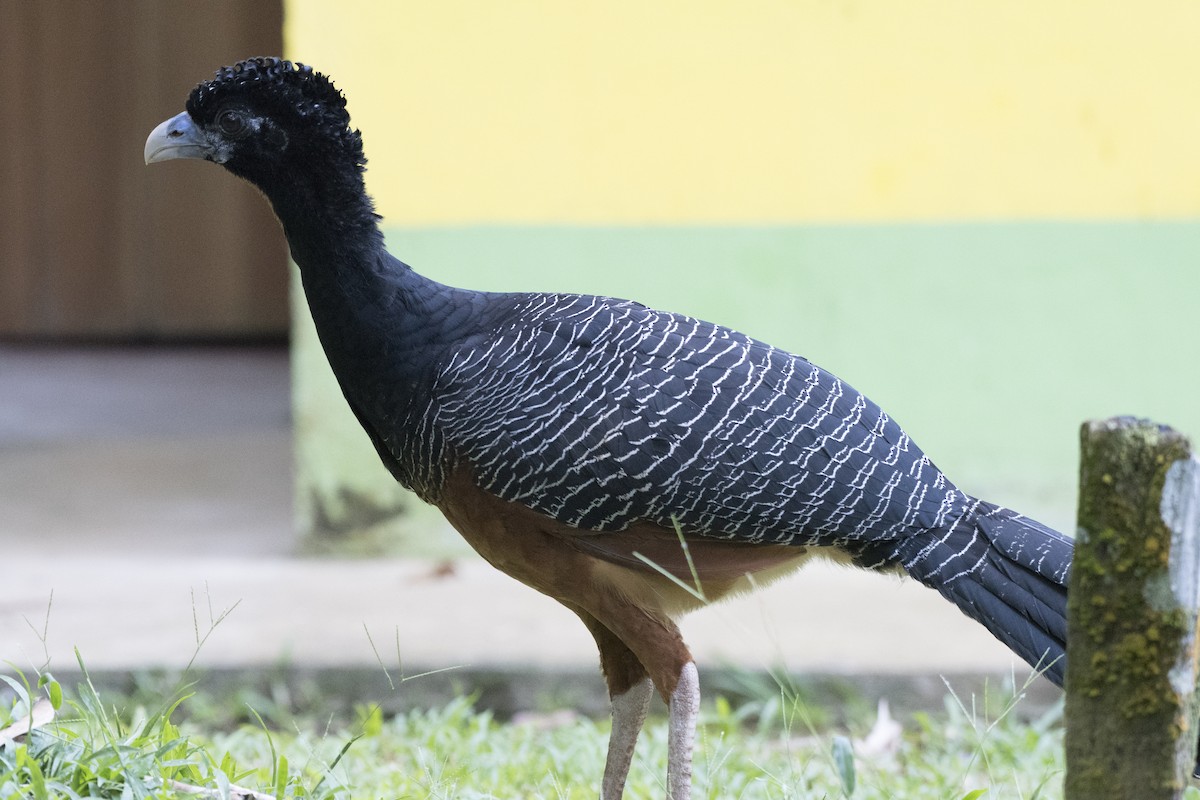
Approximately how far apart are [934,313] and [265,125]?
3.46 m

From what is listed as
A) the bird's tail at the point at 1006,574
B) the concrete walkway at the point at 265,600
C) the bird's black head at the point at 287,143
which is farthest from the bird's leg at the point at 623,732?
the bird's black head at the point at 287,143

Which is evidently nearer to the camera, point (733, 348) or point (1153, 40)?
point (733, 348)

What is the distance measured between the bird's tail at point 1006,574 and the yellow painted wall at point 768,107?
9.18 feet

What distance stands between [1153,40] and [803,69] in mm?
1420

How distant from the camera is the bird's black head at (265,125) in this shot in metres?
2.78

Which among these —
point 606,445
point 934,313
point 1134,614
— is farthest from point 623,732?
point 934,313

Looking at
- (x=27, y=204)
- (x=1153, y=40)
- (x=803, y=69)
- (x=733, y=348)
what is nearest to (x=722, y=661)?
(x=733, y=348)

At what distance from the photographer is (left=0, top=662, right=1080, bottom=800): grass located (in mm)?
2510

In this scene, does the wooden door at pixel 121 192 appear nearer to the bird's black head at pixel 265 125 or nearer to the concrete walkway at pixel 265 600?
the concrete walkway at pixel 265 600

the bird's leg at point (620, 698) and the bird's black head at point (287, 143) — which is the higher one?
the bird's black head at point (287, 143)

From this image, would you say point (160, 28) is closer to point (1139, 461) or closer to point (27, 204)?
point (27, 204)

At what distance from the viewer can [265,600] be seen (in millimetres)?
5105

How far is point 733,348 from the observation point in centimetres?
295

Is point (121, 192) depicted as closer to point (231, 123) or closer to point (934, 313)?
point (934, 313)
